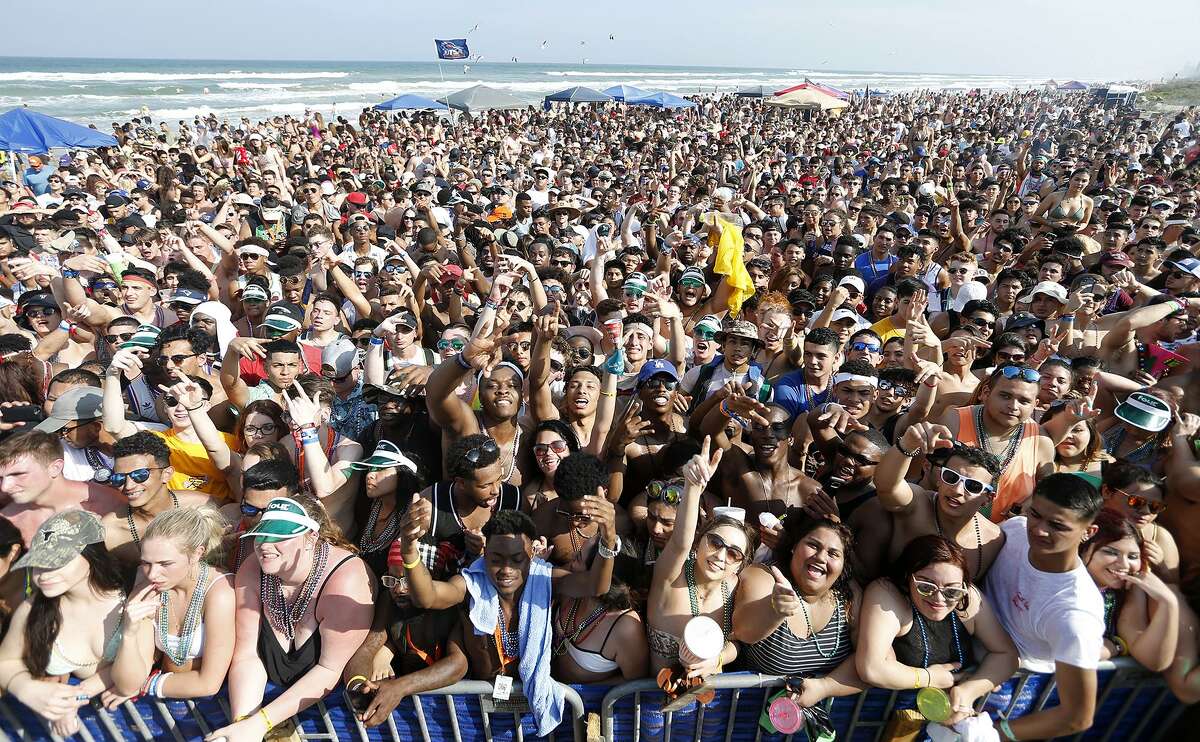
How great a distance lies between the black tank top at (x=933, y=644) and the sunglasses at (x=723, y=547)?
792mm

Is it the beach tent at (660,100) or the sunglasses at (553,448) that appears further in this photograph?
the beach tent at (660,100)

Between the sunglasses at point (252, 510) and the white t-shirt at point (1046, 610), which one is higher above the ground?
the sunglasses at point (252, 510)

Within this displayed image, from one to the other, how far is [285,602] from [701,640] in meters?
1.84

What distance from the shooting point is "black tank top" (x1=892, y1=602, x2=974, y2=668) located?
8.52ft

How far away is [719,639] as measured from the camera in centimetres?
250

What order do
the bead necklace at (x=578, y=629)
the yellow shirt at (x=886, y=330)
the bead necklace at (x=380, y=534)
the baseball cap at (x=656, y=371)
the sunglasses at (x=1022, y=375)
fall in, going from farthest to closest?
the yellow shirt at (x=886, y=330), the baseball cap at (x=656, y=371), the sunglasses at (x=1022, y=375), the bead necklace at (x=380, y=534), the bead necklace at (x=578, y=629)

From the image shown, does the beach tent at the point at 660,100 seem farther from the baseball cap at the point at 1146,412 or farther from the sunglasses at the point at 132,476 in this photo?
the sunglasses at the point at 132,476

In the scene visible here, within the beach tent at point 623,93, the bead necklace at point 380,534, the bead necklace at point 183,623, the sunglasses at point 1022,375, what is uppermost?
the beach tent at point 623,93

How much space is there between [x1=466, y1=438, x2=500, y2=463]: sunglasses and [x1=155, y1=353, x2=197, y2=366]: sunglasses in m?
2.42

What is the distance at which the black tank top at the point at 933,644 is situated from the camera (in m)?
2.60

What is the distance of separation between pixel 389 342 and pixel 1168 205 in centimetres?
1089

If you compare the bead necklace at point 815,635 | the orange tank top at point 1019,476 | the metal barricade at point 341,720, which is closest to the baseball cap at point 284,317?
the metal barricade at point 341,720

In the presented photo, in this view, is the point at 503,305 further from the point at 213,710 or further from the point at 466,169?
the point at 466,169

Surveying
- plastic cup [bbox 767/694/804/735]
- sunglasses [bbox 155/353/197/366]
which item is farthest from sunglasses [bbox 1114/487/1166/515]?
sunglasses [bbox 155/353/197/366]
